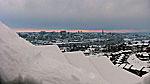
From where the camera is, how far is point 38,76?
5.51 feet

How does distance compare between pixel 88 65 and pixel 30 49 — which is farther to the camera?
pixel 88 65

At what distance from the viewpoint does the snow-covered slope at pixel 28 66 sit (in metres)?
1.65

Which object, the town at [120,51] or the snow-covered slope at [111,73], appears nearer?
the snow-covered slope at [111,73]

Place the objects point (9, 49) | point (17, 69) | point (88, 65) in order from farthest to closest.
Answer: point (88, 65) → point (9, 49) → point (17, 69)

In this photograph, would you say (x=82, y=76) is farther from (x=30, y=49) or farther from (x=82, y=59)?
(x=82, y=59)

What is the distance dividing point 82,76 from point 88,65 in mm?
8442

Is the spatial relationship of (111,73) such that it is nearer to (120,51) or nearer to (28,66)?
(28,66)

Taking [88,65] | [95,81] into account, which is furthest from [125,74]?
[95,81]

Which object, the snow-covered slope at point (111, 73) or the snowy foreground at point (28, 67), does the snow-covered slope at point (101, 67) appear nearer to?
the snow-covered slope at point (111, 73)

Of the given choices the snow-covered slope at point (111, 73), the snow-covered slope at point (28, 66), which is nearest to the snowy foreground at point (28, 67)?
the snow-covered slope at point (28, 66)

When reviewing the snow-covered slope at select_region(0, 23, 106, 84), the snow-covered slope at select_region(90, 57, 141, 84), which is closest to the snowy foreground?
the snow-covered slope at select_region(0, 23, 106, 84)

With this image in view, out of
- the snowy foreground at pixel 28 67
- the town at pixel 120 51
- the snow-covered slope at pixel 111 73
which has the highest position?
the snowy foreground at pixel 28 67

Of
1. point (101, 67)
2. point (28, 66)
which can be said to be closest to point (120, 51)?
point (101, 67)

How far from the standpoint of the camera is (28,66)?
1.73m
